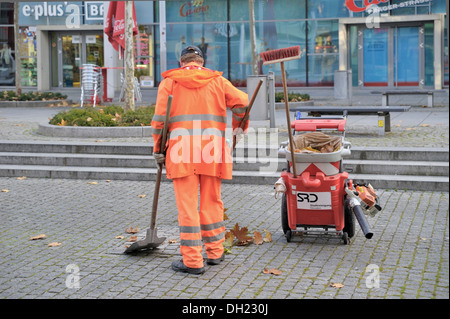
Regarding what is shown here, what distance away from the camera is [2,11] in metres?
28.9

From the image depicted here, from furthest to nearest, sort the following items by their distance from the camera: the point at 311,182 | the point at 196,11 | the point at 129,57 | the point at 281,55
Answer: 1. the point at 196,11
2. the point at 129,57
3. the point at 311,182
4. the point at 281,55

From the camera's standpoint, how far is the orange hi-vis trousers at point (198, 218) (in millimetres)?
6168

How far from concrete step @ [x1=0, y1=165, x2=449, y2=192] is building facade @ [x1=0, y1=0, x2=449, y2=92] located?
42.1 feet

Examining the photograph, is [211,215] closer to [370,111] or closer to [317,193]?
[317,193]

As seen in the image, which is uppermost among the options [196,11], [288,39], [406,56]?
[196,11]

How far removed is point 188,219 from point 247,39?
20650mm

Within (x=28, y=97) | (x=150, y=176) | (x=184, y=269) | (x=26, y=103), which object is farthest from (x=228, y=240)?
(x=28, y=97)

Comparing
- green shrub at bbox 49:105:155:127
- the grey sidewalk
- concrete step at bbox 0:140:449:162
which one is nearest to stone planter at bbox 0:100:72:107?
green shrub at bbox 49:105:155:127

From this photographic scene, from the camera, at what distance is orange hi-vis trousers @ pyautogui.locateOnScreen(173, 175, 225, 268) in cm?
617

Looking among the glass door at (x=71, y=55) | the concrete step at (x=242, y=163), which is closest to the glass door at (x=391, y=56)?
the glass door at (x=71, y=55)

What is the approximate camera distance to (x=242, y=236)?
280 inches

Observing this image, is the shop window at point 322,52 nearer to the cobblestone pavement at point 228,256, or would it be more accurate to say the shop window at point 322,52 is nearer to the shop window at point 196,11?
the shop window at point 196,11
